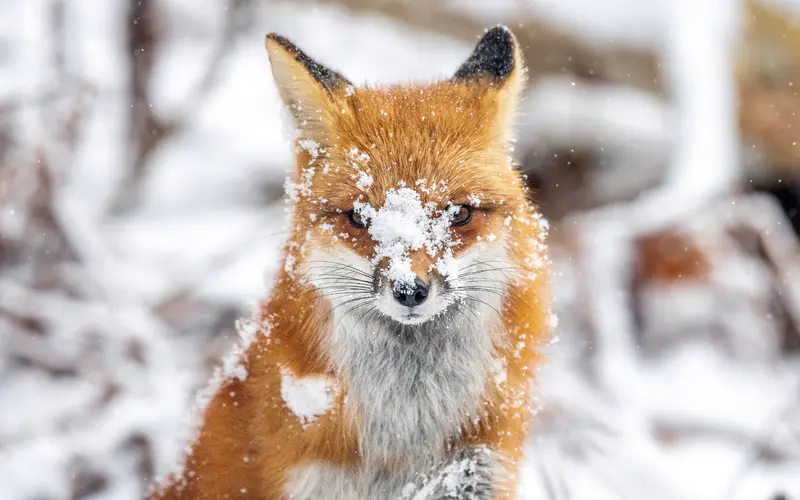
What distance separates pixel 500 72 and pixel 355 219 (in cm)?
72

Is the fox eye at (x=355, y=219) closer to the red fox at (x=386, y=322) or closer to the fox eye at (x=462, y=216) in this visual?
the red fox at (x=386, y=322)

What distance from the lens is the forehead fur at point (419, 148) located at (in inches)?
91.6

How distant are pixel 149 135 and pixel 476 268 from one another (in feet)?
14.4

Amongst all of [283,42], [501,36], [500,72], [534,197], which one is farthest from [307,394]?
[534,197]

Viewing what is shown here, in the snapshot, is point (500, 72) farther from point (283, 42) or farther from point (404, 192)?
point (283, 42)

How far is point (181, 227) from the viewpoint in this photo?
20.7 ft

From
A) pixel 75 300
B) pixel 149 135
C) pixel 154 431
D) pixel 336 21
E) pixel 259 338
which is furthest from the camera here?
pixel 336 21

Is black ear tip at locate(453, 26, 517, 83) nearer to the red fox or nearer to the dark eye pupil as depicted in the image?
the red fox

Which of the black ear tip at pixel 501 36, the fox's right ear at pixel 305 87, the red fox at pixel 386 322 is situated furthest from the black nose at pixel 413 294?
the black ear tip at pixel 501 36

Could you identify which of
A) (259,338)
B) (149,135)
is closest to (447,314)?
(259,338)

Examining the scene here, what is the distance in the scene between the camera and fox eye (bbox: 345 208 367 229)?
91.6 inches

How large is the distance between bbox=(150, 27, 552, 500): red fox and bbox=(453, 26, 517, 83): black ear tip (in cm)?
1

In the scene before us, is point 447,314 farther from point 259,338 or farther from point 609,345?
point 609,345

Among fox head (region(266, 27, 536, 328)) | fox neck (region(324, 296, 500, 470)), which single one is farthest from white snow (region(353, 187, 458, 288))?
fox neck (region(324, 296, 500, 470))
